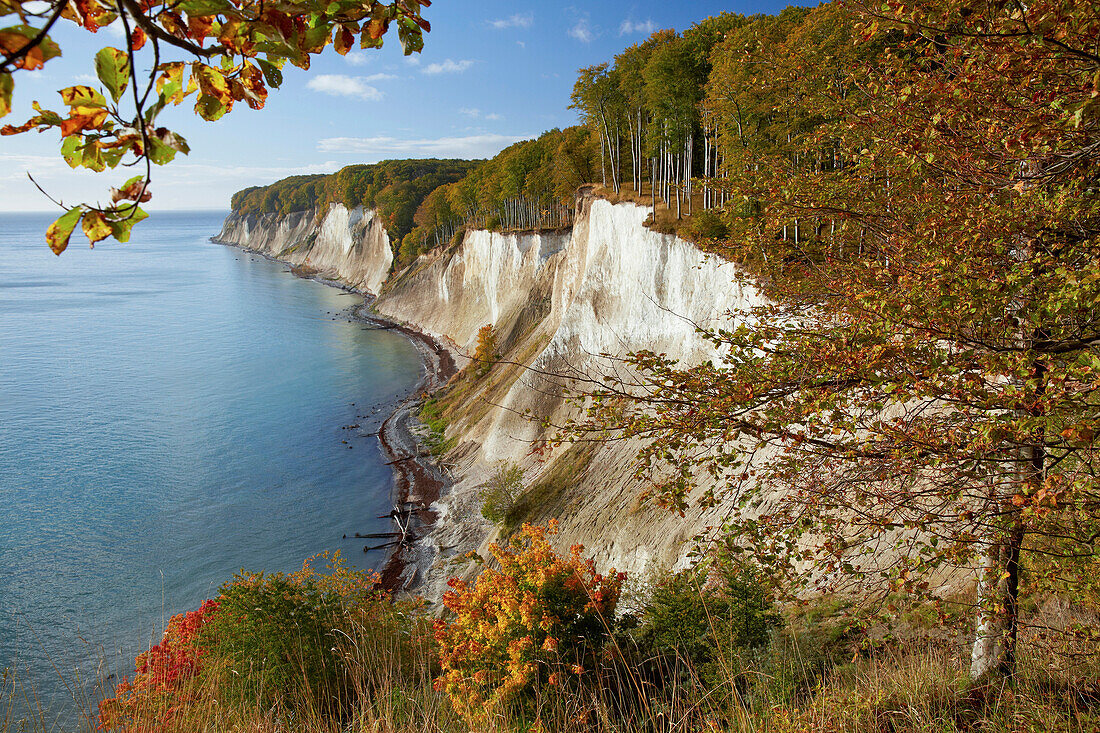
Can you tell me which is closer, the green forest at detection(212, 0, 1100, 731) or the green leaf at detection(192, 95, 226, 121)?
the green leaf at detection(192, 95, 226, 121)

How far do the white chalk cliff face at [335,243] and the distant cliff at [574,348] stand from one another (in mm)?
42175

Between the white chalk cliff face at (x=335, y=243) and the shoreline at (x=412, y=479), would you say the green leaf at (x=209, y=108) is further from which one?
the white chalk cliff face at (x=335, y=243)

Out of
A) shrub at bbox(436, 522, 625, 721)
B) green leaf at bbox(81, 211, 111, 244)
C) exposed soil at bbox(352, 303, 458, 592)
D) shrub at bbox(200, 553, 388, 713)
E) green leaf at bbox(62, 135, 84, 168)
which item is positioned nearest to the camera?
green leaf at bbox(81, 211, 111, 244)

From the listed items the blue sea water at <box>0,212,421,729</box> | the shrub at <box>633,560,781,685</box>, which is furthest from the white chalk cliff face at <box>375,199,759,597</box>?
the blue sea water at <box>0,212,421,729</box>

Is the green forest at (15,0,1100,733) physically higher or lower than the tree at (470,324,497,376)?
higher

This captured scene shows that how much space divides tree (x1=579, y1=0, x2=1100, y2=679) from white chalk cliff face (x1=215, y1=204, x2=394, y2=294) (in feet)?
311

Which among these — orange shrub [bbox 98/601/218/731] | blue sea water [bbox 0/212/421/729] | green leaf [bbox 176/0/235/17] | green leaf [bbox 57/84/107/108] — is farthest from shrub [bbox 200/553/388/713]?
green leaf [bbox 176/0/235/17]

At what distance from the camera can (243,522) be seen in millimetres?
32312

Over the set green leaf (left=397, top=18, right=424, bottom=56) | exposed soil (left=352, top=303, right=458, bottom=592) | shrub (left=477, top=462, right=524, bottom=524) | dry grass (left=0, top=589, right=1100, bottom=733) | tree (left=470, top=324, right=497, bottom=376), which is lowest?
exposed soil (left=352, top=303, right=458, bottom=592)

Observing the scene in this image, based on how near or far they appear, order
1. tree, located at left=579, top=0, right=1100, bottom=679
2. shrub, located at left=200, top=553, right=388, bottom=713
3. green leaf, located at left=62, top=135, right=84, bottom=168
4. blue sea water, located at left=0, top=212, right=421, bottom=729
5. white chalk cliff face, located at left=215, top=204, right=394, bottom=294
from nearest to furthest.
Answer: green leaf, located at left=62, top=135, right=84, bottom=168
tree, located at left=579, top=0, right=1100, bottom=679
shrub, located at left=200, top=553, right=388, bottom=713
blue sea water, located at left=0, top=212, right=421, bottom=729
white chalk cliff face, located at left=215, top=204, right=394, bottom=294

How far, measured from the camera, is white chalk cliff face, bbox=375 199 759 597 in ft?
68.2

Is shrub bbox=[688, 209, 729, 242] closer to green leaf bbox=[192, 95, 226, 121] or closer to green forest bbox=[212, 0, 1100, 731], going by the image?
green forest bbox=[212, 0, 1100, 731]

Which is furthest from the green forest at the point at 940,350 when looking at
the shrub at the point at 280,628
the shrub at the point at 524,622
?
the shrub at the point at 280,628

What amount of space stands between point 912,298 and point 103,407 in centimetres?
6058
